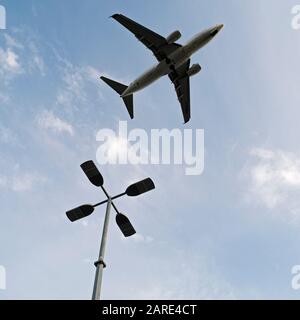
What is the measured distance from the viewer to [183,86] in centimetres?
3959

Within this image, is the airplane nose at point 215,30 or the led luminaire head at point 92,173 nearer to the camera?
the led luminaire head at point 92,173

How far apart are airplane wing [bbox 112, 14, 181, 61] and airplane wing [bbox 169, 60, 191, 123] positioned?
8.96 ft

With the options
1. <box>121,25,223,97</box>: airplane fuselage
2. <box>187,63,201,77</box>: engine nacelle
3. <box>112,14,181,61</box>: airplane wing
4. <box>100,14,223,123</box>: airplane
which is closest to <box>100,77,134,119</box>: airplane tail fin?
<box>100,14,223,123</box>: airplane

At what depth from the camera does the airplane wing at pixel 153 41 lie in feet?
114

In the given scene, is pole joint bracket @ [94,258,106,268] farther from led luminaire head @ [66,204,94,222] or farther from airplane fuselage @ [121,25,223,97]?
airplane fuselage @ [121,25,223,97]

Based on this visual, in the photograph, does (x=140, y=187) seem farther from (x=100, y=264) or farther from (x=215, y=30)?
(x=215, y=30)

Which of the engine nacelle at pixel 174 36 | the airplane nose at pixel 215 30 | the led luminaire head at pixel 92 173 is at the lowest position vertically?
the led luminaire head at pixel 92 173

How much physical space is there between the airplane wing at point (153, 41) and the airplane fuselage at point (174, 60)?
931 mm

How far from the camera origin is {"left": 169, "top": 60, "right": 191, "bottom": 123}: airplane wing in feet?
126

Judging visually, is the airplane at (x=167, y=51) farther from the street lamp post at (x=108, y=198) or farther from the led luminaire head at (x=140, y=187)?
the led luminaire head at (x=140, y=187)

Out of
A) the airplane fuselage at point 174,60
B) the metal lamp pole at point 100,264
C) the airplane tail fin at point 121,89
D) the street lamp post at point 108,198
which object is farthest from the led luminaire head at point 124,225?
the airplane tail fin at point 121,89
